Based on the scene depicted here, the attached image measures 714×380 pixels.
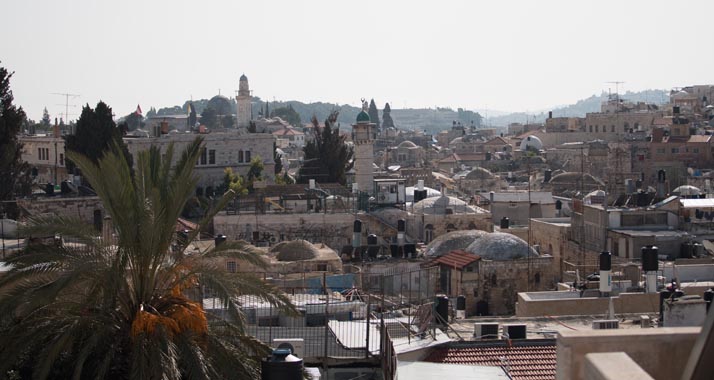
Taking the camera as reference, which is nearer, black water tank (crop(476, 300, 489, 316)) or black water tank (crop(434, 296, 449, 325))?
black water tank (crop(434, 296, 449, 325))

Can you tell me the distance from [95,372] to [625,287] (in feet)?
40.8

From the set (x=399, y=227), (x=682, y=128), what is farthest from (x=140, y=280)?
(x=682, y=128)

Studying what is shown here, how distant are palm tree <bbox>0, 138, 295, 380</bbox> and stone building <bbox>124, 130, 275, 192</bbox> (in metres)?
34.3

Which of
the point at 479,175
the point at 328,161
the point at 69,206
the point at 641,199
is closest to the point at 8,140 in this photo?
the point at 69,206

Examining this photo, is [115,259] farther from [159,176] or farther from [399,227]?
[399,227]

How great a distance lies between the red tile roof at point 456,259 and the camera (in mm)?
24094

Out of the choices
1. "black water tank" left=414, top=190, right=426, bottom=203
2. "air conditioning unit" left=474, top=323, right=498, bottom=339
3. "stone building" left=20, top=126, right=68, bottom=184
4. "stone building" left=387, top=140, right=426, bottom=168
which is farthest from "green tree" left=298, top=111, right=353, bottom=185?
"air conditioning unit" left=474, top=323, right=498, bottom=339

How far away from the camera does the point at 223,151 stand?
154 ft

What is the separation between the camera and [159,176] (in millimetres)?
11227

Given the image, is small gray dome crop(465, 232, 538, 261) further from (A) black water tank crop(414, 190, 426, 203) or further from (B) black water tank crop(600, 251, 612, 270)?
(A) black water tank crop(414, 190, 426, 203)

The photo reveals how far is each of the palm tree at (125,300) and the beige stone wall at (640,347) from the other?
216 inches

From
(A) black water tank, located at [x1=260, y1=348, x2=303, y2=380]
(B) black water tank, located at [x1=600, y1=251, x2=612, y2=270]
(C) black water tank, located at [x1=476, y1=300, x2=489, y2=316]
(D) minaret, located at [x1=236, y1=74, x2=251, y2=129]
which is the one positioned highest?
(D) minaret, located at [x1=236, y1=74, x2=251, y2=129]

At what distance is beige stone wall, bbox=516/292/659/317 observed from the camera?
716 inches

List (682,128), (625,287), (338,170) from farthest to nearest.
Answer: (682,128) < (338,170) < (625,287)
